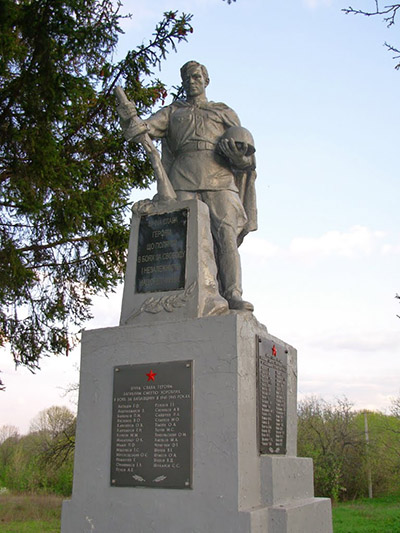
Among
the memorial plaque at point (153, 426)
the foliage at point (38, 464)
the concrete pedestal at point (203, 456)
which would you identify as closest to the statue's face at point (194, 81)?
the concrete pedestal at point (203, 456)

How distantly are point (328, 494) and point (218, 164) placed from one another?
61.2 feet

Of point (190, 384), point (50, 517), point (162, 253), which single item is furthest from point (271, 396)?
point (50, 517)

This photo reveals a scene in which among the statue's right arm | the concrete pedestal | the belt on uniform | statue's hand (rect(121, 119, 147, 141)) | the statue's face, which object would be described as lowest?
the concrete pedestal

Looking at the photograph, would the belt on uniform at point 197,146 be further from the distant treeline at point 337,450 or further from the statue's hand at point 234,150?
the distant treeline at point 337,450

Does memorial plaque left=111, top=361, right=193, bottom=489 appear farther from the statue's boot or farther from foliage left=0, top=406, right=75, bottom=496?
foliage left=0, top=406, right=75, bottom=496

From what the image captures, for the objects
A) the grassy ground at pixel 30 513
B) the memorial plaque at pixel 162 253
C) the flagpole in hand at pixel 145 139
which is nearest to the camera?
the memorial plaque at pixel 162 253

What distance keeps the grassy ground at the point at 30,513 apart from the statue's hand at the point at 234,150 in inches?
354

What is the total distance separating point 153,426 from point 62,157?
461 cm

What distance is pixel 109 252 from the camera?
8711 mm

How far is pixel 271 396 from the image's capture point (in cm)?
427

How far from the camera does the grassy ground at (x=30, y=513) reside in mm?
11320

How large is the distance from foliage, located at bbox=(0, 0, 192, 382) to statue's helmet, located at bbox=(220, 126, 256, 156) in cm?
290

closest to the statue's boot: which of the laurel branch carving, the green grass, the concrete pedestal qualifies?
the concrete pedestal

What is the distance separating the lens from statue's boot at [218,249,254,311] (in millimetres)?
4570
